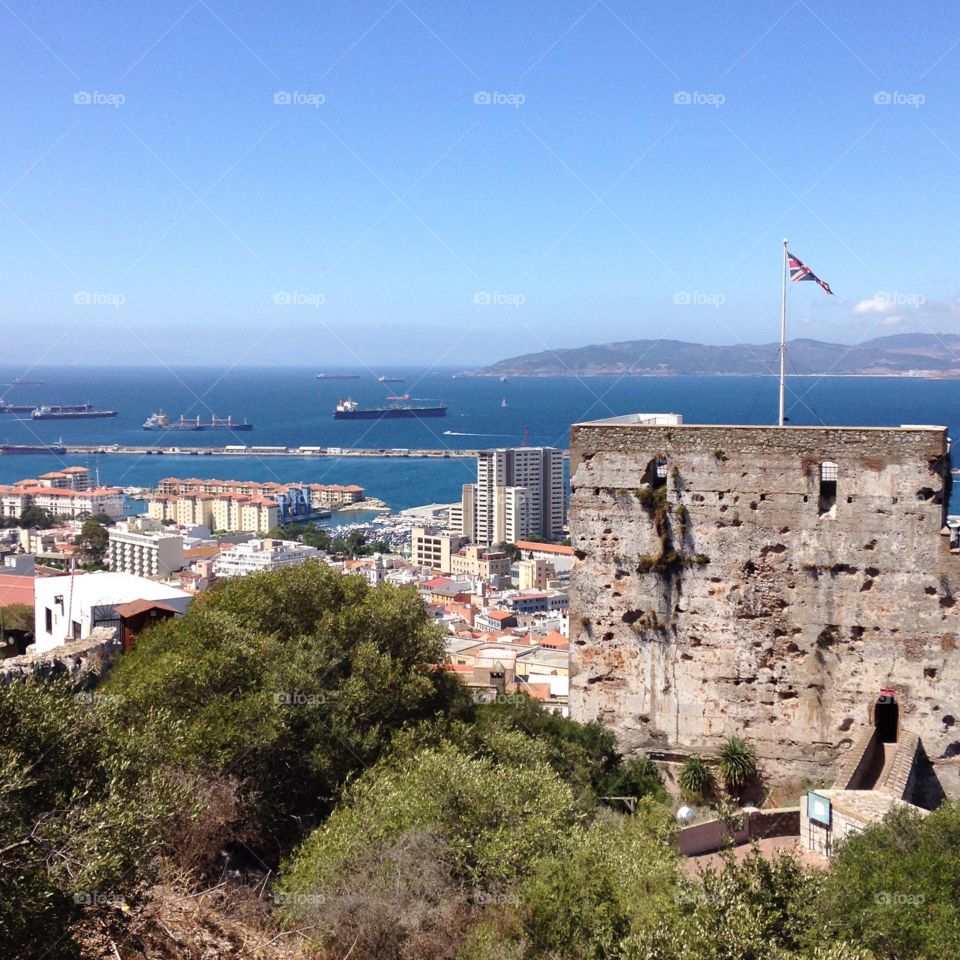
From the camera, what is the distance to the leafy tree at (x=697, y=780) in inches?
467

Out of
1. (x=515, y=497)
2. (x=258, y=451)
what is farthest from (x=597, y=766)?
(x=258, y=451)

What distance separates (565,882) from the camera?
798cm

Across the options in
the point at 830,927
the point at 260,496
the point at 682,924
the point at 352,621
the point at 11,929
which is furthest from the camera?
the point at 260,496

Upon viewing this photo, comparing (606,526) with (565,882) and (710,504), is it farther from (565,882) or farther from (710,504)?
(565,882)

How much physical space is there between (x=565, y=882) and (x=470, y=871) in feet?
4.02

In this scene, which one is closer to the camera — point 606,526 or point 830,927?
point 830,927

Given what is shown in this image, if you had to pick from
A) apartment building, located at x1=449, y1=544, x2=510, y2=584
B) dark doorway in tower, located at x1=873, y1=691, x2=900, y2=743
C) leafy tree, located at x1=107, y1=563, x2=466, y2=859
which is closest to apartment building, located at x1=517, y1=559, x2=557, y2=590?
apartment building, located at x1=449, y1=544, x2=510, y2=584

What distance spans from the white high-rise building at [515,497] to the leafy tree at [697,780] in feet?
349

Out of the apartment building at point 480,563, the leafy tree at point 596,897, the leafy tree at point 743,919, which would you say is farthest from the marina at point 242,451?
the leafy tree at point 743,919

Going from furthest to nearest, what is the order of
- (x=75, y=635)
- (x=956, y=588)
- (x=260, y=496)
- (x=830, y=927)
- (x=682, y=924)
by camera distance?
(x=260, y=496)
(x=75, y=635)
(x=956, y=588)
(x=830, y=927)
(x=682, y=924)

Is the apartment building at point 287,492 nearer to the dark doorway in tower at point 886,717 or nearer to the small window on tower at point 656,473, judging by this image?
the small window on tower at point 656,473

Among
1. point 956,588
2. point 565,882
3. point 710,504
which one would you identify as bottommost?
point 565,882

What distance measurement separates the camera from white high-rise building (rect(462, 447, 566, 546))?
121750mm

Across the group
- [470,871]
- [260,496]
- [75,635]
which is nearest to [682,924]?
[470,871]
